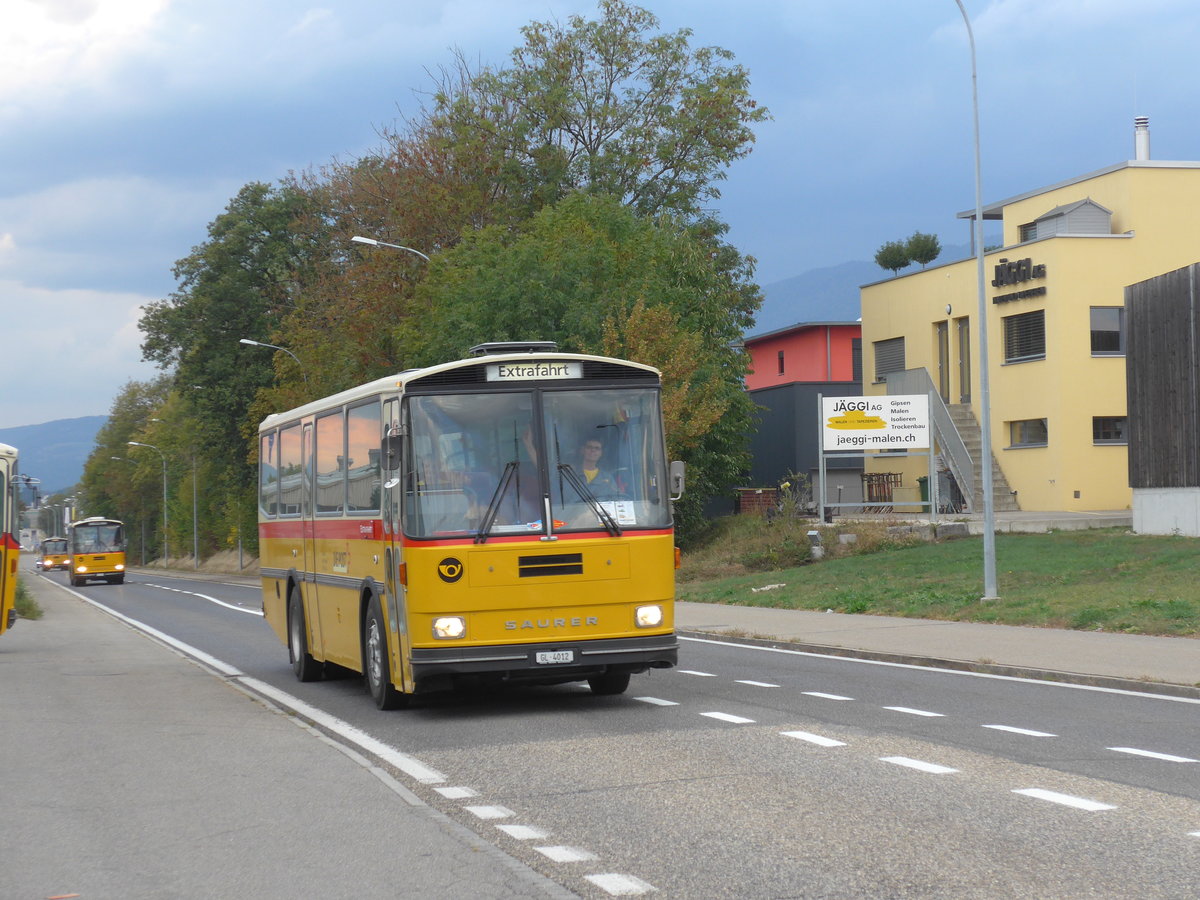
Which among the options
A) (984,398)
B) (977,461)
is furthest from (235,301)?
(984,398)

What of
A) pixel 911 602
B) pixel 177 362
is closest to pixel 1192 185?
pixel 911 602

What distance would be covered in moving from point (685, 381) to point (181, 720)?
23285 mm

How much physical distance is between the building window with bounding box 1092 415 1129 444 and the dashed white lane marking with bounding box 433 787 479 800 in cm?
3401

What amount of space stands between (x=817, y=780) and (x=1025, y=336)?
34.6 m

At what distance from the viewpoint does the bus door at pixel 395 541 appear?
12.8m

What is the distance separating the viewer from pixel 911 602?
2411 centimetres

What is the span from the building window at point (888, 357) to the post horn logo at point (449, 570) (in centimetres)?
3840

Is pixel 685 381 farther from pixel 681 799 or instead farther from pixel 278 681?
pixel 681 799

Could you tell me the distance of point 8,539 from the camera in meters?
21.4

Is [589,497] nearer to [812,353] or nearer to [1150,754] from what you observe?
[1150,754]

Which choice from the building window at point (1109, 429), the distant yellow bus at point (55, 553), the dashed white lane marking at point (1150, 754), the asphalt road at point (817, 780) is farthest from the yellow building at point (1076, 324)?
the distant yellow bus at point (55, 553)

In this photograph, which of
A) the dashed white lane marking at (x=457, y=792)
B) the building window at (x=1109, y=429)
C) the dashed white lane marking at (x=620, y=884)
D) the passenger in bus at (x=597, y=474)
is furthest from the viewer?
the building window at (x=1109, y=429)

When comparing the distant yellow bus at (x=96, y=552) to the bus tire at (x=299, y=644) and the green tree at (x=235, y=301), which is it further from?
the bus tire at (x=299, y=644)

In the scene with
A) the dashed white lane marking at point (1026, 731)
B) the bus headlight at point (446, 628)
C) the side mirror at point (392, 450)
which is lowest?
the dashed white lane marking at point (1026, 731)
